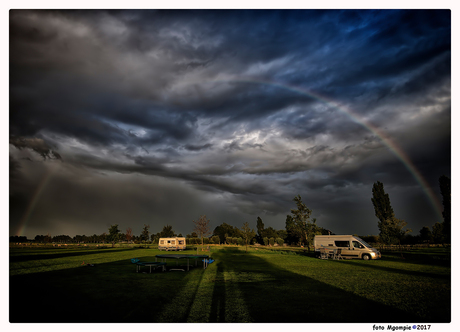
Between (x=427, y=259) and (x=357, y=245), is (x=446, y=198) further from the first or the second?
(x=357, y=245)

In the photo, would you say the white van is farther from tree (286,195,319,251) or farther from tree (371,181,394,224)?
tree (371,181,394,224)

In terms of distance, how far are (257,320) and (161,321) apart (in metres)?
2.46

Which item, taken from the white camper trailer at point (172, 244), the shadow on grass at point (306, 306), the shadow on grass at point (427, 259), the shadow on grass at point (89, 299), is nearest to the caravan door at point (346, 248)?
the shadow on grass at point (427, 259)

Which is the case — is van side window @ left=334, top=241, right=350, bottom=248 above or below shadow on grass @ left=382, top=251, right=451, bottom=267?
above

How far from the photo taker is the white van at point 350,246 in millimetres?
22922

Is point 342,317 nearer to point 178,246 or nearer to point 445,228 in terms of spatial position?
point 178,246

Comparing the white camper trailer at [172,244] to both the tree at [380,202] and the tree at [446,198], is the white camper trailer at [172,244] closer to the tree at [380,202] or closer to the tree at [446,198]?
the tree at [446,198]

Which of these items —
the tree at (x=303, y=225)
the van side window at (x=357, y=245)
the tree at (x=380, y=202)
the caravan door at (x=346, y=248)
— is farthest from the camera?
the tree at (x=380, y=202)

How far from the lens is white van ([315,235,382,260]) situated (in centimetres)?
2292

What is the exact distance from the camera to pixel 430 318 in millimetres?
6703

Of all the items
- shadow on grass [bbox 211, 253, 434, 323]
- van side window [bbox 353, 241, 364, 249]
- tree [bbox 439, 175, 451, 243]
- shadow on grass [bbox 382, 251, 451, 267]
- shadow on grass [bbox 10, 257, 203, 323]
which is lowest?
shadow on grass [bbox 382, 251, 451, 267]

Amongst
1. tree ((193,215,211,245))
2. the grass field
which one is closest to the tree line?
tree ((193,215,211,245))

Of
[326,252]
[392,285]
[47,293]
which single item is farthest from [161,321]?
[326,252]

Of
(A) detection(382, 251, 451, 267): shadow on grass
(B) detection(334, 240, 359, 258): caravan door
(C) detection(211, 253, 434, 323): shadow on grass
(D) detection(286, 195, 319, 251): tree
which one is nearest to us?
(C) detection(211, 253, 434, 323): shadow on grass
